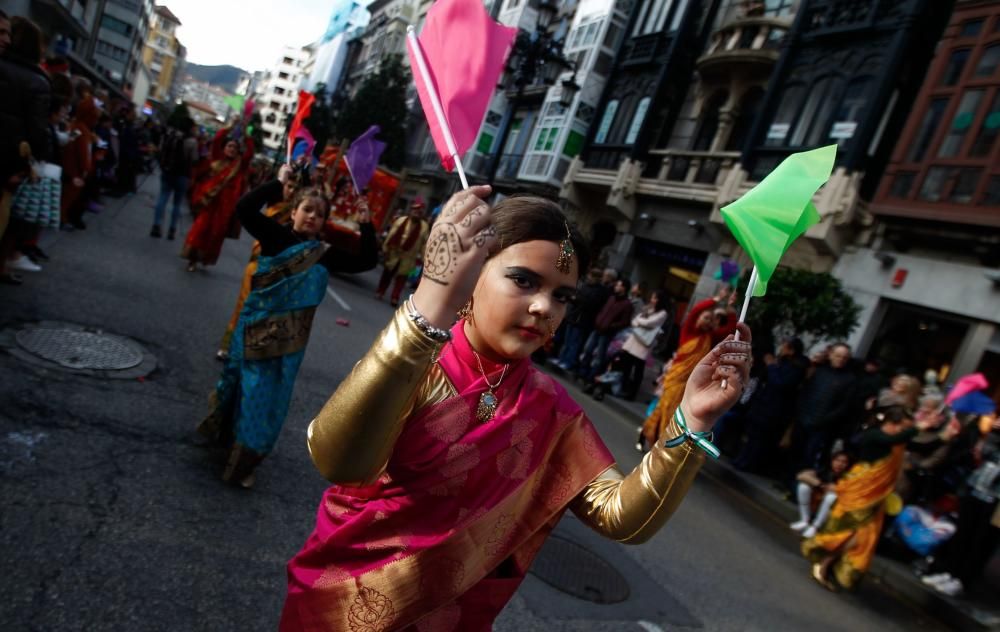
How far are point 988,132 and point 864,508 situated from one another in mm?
9030

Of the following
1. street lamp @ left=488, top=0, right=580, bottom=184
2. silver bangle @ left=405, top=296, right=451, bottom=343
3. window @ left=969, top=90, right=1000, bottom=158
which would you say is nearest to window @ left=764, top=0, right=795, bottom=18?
window @ left=969, top=90, right=1000, bottom=158

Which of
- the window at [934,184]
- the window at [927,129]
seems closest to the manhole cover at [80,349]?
the window at [934,184]

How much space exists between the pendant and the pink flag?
0.49 meters

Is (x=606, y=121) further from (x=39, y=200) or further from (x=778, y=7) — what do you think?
(x=39, y=200)

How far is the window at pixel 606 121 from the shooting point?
68.5ft

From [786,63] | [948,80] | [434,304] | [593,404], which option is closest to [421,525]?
[434,304]

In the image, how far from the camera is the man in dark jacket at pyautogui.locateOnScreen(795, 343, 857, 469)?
23.5 feet

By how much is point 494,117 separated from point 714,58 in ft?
48.7

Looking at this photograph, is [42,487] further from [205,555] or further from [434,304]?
[434,304]

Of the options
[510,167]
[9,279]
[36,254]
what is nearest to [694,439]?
[9,279]

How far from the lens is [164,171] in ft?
32.4

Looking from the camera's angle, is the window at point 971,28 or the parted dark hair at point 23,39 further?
the window at point 971,28

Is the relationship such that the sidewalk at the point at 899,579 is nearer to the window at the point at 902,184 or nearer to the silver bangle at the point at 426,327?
the silver bangle at the point at 426,327

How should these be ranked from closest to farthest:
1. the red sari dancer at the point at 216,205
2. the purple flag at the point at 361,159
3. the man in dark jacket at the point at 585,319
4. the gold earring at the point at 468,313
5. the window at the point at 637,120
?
the gold earring at the point at 468,313, the purple flag at the point at 361,159, the red sari dancer at the point at 216,205, the man in dark jacket at the point at 585,319, the window at the point at 637,120
